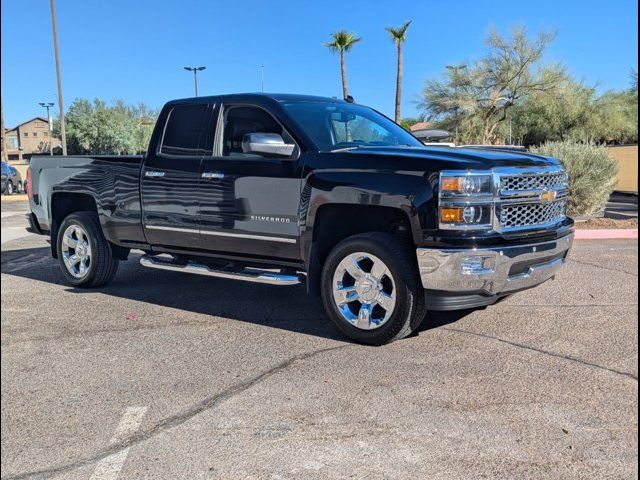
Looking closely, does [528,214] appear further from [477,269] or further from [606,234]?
[606,234]

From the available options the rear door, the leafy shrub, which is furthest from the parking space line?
the leafy shrub

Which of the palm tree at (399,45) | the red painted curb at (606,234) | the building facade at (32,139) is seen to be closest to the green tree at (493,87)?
the palm tree at (399,45)

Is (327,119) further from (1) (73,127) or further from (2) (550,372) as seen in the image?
(1) (73,127)

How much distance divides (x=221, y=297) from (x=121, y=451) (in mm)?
3375

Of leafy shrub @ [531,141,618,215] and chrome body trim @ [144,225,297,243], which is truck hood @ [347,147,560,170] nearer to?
chrome body trim @ [144,225,297,243]

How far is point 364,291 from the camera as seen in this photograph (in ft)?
15.1

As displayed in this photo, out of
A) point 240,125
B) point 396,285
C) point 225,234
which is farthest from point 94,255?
point 396,285

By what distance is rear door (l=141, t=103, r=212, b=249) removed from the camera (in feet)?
18.1

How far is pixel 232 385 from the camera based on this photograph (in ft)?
12.5

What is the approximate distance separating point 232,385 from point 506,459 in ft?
5.55

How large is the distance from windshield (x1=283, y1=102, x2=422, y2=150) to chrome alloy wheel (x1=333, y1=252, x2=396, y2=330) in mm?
1017

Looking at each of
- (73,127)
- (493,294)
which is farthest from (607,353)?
(73,127)

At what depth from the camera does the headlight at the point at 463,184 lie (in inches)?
164

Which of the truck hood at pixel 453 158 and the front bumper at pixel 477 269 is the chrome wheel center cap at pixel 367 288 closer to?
the front bumper at pixel 477 269
